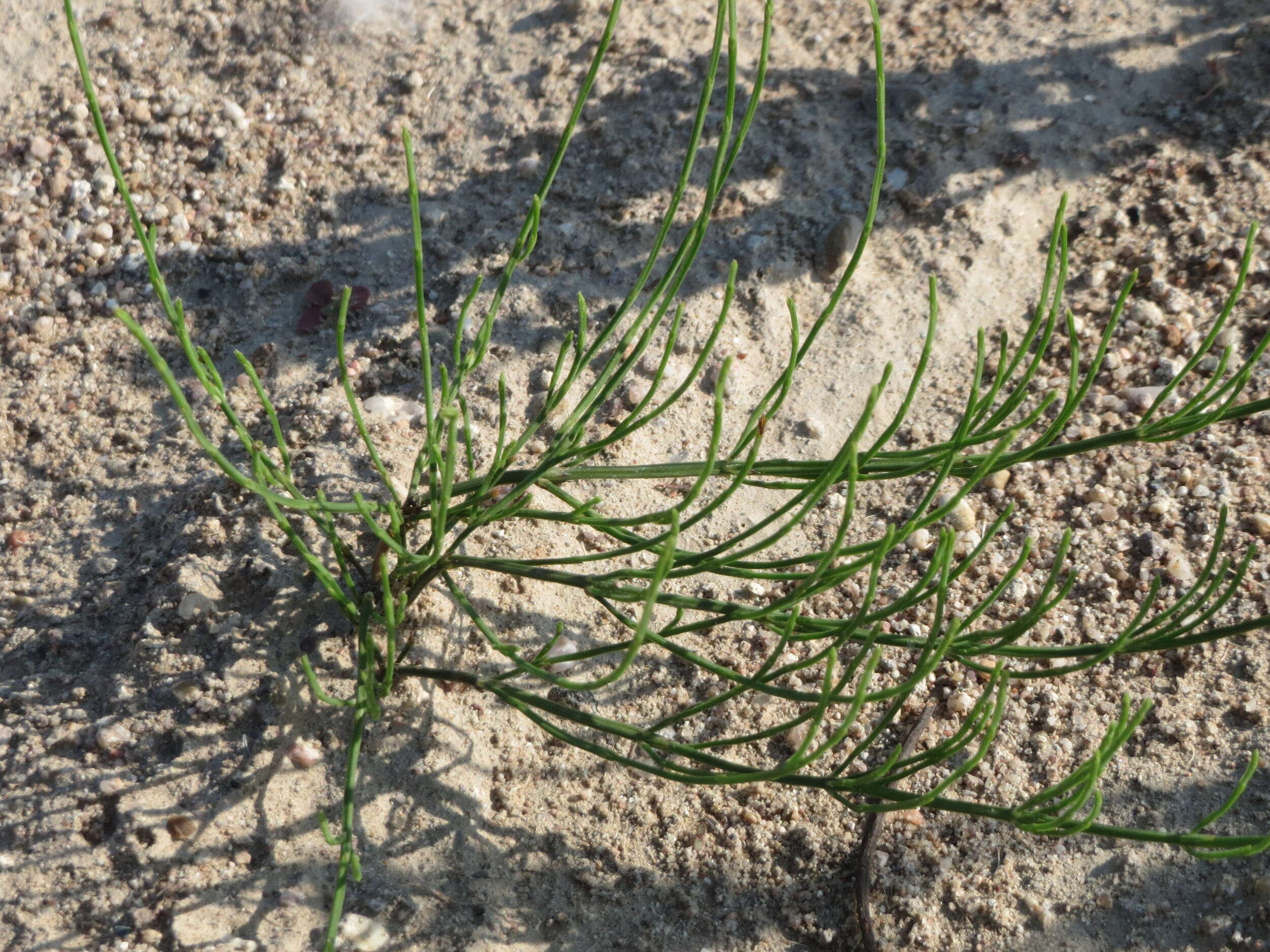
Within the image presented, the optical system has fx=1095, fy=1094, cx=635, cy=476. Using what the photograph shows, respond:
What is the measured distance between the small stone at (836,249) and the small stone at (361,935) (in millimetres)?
1604

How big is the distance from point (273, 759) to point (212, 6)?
2.10m

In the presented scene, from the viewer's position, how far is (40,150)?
2.56m

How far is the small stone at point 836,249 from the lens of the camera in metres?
2.42

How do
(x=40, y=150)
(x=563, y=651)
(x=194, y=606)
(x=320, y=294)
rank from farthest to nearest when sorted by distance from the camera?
(x=40, y=150) → (x=320, y=294) → (x=563, y=651) → (x=194, y=606)

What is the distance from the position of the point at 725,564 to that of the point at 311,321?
1.31m

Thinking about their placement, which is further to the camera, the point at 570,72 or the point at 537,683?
the point at 570,72

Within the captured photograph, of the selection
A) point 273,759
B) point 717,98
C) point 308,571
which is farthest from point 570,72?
point 273,759

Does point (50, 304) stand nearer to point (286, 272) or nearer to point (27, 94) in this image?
point (286, 272)

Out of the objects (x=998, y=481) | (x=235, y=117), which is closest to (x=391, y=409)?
(x=235, y=117)

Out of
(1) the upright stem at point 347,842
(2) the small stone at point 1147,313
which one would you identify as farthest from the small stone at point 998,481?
(1) the upright stem at point 347,842

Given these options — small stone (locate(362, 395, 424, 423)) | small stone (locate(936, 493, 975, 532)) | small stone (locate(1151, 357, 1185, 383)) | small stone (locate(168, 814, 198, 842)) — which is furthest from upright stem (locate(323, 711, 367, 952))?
small stone (locate(1151, 357, 1185, 383))

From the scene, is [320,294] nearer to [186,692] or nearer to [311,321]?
[311,321]

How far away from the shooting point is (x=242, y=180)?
2.56m

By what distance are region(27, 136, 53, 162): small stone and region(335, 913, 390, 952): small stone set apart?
1952mm
